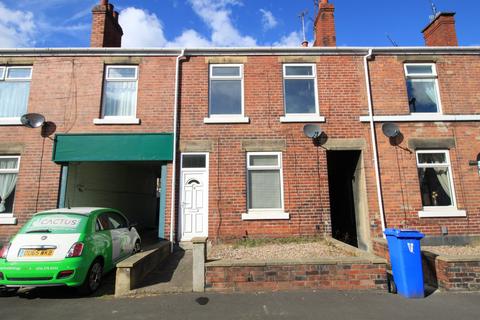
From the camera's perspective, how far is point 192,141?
9227 millimetres

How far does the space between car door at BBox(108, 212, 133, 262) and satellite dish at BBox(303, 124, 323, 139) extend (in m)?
5.63

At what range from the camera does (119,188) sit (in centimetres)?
1279

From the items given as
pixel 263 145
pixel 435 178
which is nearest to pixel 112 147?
pixel 263 145

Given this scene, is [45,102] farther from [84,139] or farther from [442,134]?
[442,134]

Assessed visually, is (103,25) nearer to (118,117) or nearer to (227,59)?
(118,117)

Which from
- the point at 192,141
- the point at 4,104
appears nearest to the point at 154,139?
the point at 192,141

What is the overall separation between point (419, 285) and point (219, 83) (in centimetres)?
753

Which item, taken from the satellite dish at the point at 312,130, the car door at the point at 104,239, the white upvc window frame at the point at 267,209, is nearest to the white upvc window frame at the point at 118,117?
the car door at the point at 104,239

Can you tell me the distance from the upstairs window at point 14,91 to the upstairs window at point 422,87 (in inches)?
476

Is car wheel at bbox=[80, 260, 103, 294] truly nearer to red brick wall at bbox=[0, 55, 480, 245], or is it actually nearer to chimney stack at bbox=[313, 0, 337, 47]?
red brick wall at bbox=[0, 55, 480, 245]

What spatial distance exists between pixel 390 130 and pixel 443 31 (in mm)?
4642

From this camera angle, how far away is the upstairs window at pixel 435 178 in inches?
361

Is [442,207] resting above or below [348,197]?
below

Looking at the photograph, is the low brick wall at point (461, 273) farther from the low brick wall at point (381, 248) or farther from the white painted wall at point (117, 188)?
the white painted wall at point (117, 188)
